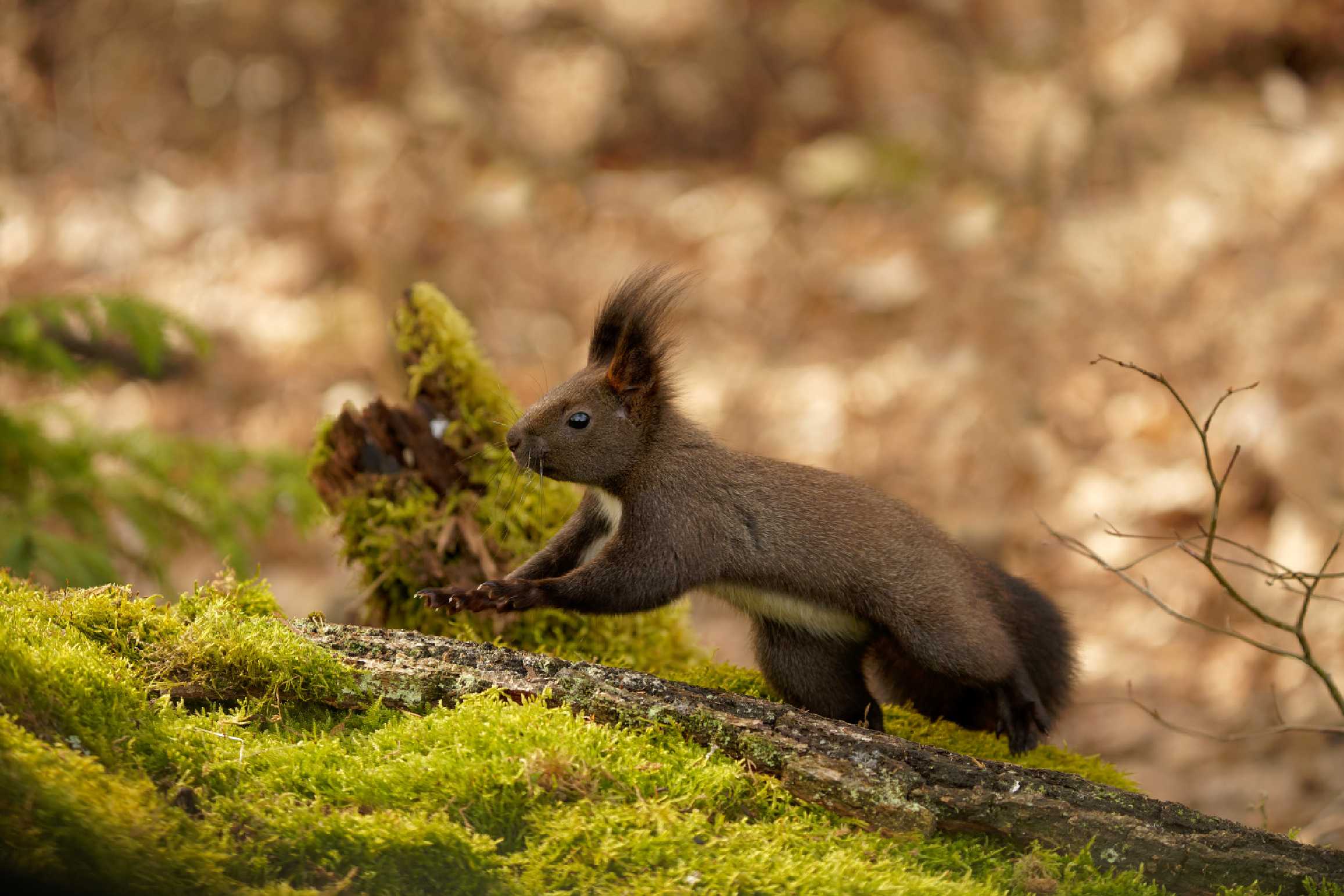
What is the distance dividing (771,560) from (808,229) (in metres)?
8.37

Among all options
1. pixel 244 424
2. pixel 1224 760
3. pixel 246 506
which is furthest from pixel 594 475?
pixel 244 424

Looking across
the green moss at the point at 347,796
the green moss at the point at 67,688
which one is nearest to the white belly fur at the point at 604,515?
the green moss at the point at 347,796

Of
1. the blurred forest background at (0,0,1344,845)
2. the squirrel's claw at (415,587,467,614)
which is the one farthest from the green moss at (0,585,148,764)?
the blurred forest background at (0,0,1344,845)

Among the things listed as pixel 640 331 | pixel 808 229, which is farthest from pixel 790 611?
pixel 808 229

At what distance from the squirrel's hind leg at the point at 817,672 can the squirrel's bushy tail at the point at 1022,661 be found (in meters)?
0.18

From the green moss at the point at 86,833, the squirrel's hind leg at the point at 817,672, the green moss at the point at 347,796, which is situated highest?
the squirrel's hind leg at the point at 817,672

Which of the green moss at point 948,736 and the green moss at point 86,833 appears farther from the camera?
the green moss at point 948,736

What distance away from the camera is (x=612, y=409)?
470 centimetres

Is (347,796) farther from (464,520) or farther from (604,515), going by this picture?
(464,520)

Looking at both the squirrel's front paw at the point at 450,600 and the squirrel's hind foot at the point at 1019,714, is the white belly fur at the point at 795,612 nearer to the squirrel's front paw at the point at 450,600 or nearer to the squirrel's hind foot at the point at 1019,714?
the squirrel's hind foot at the point at 1019,714

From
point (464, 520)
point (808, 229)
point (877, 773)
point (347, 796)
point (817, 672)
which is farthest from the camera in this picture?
point (808, 229)

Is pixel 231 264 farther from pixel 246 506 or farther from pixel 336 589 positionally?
pixel 246 506

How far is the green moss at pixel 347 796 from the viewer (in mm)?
2467

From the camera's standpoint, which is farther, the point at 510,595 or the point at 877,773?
the point at 510,595
